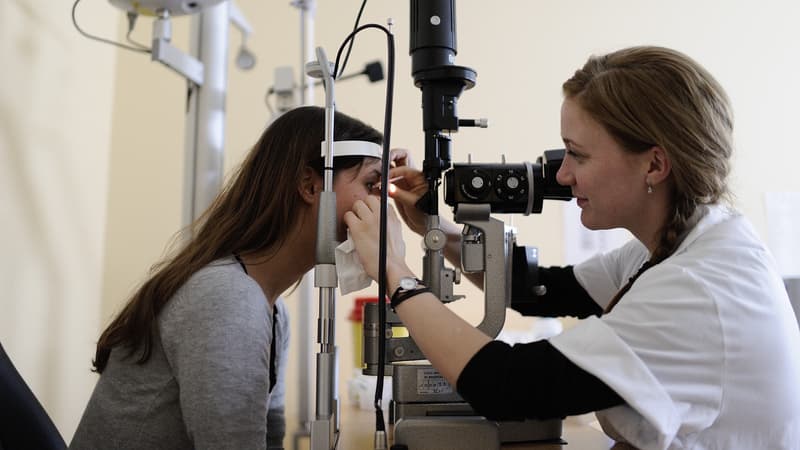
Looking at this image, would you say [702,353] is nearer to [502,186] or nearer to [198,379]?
[502,186]

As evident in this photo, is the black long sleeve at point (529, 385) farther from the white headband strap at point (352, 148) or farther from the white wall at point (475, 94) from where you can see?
the white wall at point (475, 94)

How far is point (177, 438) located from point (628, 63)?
88 cm

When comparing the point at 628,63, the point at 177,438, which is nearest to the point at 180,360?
the point at 177,438

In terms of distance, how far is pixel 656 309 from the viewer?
796 mm

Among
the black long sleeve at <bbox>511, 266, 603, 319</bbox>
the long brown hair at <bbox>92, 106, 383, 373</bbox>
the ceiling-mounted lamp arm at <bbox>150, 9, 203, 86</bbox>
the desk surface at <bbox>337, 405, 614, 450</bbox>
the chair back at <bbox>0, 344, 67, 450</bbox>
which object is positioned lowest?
the desk surface at <bbox>337, 405, 614, 450</bbox>

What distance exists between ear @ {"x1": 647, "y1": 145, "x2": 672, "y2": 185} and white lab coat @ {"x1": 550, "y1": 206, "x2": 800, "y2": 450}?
0.12m

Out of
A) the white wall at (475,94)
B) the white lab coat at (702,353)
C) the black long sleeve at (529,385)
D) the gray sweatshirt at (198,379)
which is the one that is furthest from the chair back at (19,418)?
the white wall at (475,94)

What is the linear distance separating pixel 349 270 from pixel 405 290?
0.32 ft

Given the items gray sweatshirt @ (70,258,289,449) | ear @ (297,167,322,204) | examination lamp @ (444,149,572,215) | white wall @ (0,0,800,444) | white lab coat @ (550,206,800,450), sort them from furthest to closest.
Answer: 1. white wall @ (0,0,800,444)
2. ear @ (297,167,322,204)
3. examination lamp @ (444,149,572,215)
4. gray sweatshirt @ (70,258,289,449)
5. white lab coat @ (550,206,800,450)

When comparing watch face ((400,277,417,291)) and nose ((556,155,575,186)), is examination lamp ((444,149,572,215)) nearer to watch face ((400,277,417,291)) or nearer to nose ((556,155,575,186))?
nose ((556,155,575,186))

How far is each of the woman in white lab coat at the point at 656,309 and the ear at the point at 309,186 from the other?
0.18 meters

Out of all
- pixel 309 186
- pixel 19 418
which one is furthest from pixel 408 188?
pixel 19 418

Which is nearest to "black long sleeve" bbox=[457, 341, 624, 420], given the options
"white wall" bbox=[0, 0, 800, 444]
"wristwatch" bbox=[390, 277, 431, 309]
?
"wristwatch" bbox=[390, 277, 431, 309]

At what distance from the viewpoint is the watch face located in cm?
89
